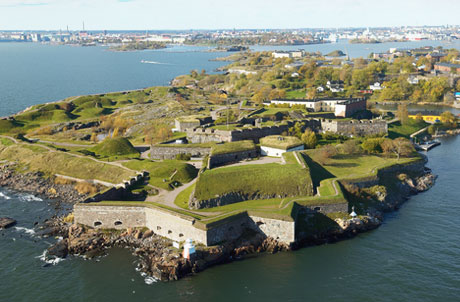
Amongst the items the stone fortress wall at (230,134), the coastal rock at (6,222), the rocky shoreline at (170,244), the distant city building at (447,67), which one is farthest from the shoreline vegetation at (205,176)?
the distant city building at (447,67)

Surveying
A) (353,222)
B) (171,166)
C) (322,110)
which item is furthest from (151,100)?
(353,222)

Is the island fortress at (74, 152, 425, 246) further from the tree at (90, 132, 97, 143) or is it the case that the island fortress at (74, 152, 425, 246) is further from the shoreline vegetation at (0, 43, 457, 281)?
the tree at (90, 132, 97, 143)

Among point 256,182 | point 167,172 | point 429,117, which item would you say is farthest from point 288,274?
point 429,117

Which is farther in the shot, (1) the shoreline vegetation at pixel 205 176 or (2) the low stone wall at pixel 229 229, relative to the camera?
(1) the shoreline vegetation at pixel 205 176

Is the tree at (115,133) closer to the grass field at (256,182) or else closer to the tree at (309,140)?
the tree at (309,140)

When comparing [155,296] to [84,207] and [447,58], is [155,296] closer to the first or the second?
[84,207]

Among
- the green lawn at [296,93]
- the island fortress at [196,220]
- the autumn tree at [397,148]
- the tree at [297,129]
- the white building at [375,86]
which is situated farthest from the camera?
the white building at [375,86]
